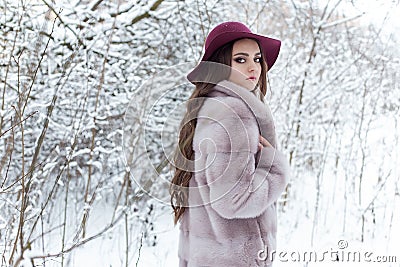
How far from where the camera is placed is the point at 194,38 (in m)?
4.17

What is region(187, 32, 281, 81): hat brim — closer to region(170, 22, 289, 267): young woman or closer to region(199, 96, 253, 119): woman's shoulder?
region(170, 22, 289, 267): young woman

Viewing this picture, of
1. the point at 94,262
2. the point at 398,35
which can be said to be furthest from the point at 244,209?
the point at 398,35

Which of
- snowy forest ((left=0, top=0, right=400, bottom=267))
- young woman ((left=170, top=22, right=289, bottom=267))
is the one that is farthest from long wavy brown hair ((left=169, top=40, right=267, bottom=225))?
snowy forest ((left=0, top=0, right=400, bottom=267))

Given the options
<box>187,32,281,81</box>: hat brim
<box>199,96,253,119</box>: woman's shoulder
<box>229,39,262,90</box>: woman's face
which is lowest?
<box>199,96,253,119</box>: woman's shoulder

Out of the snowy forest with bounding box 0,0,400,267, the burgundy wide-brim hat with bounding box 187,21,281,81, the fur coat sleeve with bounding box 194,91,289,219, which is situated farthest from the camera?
the snowy forest with bounding box 0,0,400,267

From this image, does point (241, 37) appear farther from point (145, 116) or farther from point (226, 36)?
point (145, 116)

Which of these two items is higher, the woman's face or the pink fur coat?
the woman's face

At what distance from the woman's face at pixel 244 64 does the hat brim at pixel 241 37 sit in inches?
1.2

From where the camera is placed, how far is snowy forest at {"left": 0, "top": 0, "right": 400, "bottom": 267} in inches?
120

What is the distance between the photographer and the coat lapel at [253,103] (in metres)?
1.56

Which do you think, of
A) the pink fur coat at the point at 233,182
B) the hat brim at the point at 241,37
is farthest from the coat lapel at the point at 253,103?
the hat brim at the point at 241,37

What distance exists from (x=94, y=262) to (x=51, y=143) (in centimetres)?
105

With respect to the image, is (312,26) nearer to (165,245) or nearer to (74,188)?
(165,245)

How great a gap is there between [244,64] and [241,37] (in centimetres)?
10
